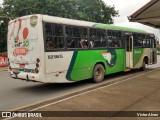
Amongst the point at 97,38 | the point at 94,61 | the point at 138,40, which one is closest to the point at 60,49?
the point at 94,61

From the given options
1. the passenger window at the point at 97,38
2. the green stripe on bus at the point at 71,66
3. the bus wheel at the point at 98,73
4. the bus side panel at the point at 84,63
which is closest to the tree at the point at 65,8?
the passenger window at the point at 97,38

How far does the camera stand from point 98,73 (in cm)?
1117

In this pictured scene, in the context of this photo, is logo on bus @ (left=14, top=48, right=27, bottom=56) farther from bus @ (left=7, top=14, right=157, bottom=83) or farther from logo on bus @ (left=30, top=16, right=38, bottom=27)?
logo on bus @ (left=30, top=16, right=38, bottom=27)

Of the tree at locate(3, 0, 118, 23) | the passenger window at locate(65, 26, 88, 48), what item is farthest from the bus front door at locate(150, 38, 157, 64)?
the tree at locate(3, 0, 118, 23)

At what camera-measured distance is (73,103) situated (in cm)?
700

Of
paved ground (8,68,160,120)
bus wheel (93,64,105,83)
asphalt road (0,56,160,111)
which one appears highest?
bus wheel (93,64,105,83)

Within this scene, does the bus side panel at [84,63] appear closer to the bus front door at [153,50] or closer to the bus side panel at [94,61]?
the bus side panel at [94,61]

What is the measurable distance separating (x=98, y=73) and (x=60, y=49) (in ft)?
9.53

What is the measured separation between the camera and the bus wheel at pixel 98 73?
10.8 metres

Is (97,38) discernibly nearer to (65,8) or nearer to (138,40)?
(138,40)

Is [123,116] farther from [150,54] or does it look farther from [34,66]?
[150,54]

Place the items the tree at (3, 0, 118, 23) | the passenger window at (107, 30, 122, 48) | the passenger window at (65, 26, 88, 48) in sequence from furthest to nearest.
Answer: the tree at (3, 0, 118, 23)
the passenger window at (107, 30, 122, 48)
the passenger window at (65, 26, 88, 48)

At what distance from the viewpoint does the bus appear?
27.8 feet

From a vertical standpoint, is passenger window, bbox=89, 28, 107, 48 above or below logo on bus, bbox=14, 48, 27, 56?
above
